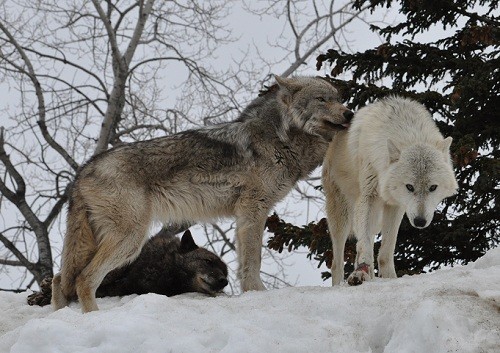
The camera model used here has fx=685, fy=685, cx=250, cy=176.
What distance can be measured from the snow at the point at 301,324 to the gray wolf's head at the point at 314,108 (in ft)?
7.81

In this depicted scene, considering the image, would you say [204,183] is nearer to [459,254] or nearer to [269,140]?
[269,140]

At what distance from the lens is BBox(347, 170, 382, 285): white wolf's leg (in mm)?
6244

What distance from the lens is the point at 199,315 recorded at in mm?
4637

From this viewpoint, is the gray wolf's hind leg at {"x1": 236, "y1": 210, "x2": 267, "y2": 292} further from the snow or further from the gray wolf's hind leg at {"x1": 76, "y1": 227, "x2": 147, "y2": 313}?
the snow

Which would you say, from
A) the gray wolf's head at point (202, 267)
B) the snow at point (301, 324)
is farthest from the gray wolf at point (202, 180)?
the snow at point (301, 324)

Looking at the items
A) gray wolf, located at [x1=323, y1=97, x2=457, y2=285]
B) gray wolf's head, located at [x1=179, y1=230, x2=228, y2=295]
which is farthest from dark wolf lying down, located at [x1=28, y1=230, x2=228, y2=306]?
gray wolf, located at [x1=323, y1=97, x2=457, y2=285]

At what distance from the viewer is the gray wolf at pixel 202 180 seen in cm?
614

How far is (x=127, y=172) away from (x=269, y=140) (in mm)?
1555

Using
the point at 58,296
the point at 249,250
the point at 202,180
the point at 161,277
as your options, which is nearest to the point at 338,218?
the point at 249,250

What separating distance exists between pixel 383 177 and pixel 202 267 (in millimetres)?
2150

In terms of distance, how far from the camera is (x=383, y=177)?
623cm

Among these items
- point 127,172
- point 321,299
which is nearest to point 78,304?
point 127,172

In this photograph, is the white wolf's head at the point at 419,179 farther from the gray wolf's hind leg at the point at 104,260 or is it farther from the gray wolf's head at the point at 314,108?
the gray wolf's hind leg at the point at 104,260

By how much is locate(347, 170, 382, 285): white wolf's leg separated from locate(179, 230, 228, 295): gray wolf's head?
62.1 inches
